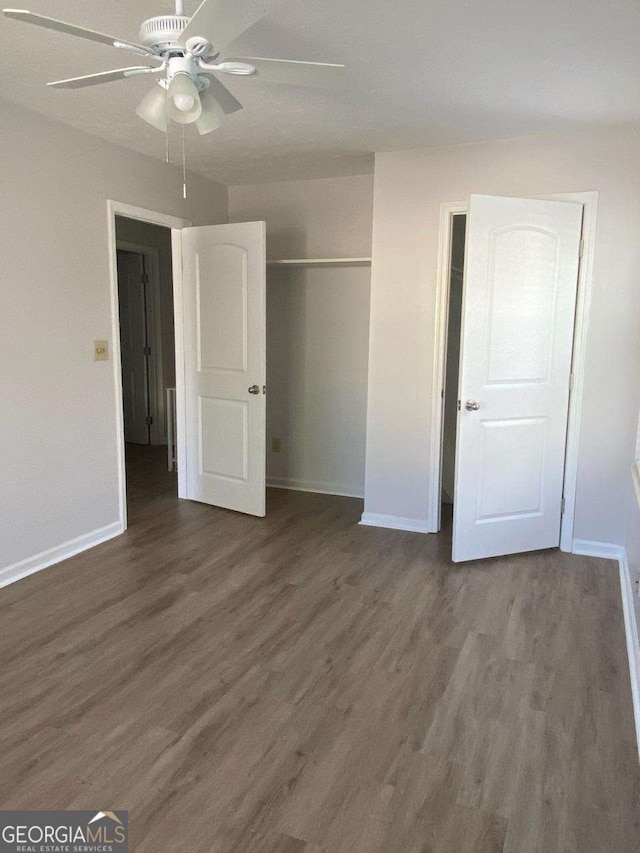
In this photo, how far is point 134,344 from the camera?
6.96m

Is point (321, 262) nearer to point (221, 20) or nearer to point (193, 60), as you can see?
point (193, 60)

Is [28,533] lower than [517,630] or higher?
higher

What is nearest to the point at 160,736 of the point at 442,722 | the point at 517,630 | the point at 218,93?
the point at 442,722

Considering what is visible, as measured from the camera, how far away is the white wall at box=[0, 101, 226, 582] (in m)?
3.24

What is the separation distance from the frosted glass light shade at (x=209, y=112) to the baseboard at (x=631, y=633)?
254 centimetres

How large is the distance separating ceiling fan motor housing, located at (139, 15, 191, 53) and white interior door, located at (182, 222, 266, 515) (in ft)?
7.83

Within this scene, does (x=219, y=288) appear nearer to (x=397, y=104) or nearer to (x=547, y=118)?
(x=397, y=104)

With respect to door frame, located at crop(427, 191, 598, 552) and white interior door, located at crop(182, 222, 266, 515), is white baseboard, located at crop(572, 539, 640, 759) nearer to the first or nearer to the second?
door frame, located at crop(427, 191, 598, 552)

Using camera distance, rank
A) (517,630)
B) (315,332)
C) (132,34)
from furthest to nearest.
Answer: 1. (315,332)
2. (517,630)
3. (132,34)

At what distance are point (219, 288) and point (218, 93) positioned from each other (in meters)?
2.39

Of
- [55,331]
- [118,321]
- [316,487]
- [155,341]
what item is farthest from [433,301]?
[155,341]

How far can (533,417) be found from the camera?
146 inches

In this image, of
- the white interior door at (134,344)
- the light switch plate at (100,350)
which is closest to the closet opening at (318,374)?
the light switch plate at (100,350)

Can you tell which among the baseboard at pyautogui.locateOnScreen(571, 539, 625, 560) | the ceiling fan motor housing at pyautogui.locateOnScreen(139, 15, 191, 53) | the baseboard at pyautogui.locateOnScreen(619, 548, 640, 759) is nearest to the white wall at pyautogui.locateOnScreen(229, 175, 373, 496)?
the baseboard at pyautogui.locateOnScreen(571, 539, 625, 560)
